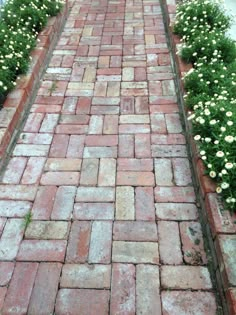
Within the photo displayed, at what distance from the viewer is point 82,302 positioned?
1.94 metres

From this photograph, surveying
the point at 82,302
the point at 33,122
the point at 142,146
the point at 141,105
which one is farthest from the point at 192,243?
the point at 33,122

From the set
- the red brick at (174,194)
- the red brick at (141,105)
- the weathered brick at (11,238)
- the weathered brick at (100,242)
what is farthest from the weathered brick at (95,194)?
the red brick at (141,105)

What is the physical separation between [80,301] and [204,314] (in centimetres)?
69

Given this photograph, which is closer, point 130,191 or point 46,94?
point 130,191

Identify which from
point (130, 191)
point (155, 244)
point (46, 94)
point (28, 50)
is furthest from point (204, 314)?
point (28, 50)

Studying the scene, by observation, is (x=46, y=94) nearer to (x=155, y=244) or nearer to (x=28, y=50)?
(x=28, y=50)

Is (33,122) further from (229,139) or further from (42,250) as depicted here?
(229,139)

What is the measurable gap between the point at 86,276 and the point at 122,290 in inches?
9.2

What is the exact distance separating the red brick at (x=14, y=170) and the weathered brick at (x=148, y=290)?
1230 mm

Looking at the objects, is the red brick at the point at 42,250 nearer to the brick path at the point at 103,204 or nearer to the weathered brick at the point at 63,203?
the brick path at the point at 103,204

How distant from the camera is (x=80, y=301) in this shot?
1944 mm

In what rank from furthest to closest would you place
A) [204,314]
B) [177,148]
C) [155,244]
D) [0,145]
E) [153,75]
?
1. [153,75]
2. [177,148]
3. [0,145]
4. [155,244]
5. [204,314]

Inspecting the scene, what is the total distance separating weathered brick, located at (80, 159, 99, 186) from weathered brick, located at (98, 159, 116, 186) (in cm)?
4

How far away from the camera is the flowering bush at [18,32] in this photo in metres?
3.42
